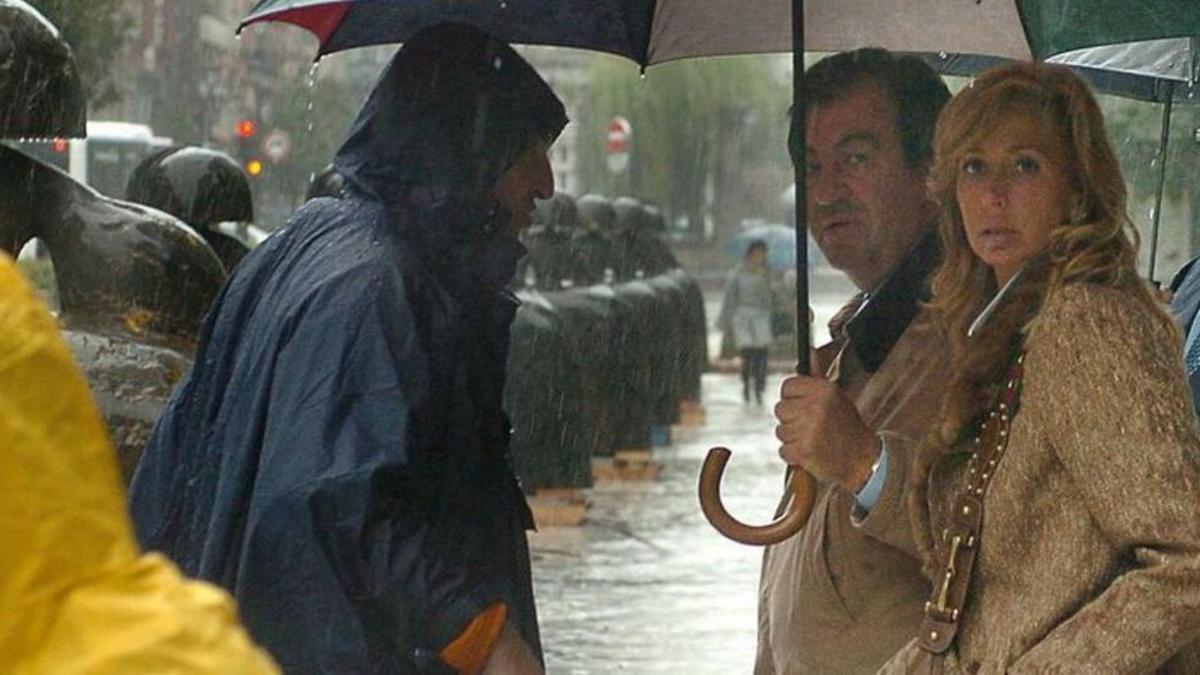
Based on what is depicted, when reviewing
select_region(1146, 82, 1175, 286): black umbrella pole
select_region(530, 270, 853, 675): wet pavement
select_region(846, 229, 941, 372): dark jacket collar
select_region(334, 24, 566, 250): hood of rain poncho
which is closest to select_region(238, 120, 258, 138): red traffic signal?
select_region(530, 270, 853, 675): wet pavement

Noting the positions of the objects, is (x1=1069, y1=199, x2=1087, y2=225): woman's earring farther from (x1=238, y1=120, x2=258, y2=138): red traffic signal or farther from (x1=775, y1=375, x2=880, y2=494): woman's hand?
(x1=238, y1=120, x2=258, y2=138): red traffic signal

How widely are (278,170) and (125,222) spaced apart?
25032mm

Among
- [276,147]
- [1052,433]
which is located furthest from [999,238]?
[276,147]

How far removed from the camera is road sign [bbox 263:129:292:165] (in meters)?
28.0

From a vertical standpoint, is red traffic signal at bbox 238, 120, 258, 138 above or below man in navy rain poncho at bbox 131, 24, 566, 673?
below

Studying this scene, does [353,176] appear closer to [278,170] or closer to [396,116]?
[396,116]

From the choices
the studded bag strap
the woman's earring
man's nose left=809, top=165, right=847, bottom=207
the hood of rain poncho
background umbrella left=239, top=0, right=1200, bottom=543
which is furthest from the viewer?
man's nose left=809, top=165, right=847, bottom=207

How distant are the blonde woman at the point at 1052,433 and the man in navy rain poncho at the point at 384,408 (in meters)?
0.60

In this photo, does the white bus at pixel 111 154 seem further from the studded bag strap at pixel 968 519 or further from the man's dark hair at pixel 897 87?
the studded bag strap at pixel 968 519

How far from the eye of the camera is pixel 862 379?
4008 mm

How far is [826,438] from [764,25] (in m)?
1.40

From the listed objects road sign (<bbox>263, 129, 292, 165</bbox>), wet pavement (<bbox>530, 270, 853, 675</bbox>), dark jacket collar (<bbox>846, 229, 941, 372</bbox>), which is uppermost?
dark jacket collar (<bbox>846, 229, 941, 372</bbox>)

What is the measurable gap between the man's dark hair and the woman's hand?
0.72 metres

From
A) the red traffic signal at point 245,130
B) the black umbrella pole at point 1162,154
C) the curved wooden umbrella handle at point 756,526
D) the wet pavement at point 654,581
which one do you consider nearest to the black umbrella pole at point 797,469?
the curved wooden umbrella handle at point 756,526
